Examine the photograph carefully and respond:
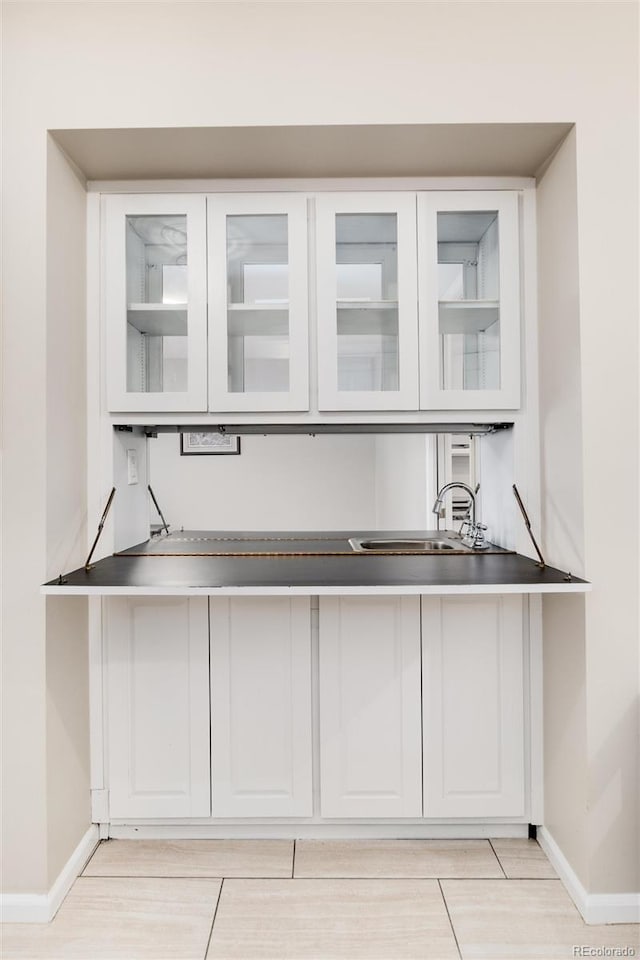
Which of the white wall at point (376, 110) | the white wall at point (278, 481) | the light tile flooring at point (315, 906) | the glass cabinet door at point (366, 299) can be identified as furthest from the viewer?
the white wall at point (278, 481)

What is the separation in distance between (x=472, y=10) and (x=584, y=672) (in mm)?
1831

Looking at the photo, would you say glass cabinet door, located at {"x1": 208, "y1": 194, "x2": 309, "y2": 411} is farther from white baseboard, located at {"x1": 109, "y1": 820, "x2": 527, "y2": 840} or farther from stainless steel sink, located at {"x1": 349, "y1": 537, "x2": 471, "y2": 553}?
white baseboard, located at {"x1": 109, "y1": 820, "x2": 527, "y2": 840}

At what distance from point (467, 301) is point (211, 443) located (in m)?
0.99

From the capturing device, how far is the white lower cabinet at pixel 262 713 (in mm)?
1781

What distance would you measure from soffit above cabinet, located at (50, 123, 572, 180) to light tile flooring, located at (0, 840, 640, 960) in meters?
2.13

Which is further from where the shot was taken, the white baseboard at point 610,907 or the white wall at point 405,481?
the white wall at point 405,481

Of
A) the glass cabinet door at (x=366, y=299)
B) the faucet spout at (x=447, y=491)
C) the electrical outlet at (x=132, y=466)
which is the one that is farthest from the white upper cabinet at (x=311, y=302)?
the faucet spout at (x=447, y=491)

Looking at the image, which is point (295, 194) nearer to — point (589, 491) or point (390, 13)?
point (390, 13)

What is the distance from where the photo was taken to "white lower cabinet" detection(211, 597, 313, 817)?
178 cm

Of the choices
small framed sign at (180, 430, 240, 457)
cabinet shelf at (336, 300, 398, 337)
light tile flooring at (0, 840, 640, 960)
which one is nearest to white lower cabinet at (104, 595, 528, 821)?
light tile flooring at (0, 840, 640, 960)

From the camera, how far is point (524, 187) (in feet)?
5.81

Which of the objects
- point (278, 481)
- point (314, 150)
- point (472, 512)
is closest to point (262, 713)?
point (278, 481)

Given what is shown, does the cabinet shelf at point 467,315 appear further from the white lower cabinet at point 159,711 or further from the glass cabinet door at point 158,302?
the white lower cabinet at point 159,711

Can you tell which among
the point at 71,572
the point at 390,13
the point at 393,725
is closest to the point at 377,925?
the point at 393,725
